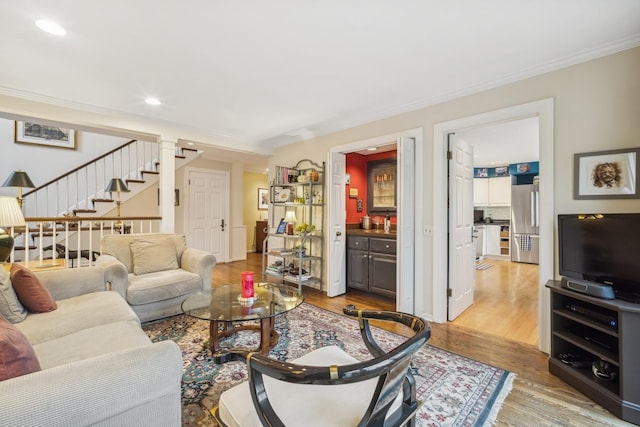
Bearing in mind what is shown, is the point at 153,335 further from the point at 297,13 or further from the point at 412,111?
the point at 412,111

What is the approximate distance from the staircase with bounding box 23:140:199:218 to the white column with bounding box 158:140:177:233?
1.42 m

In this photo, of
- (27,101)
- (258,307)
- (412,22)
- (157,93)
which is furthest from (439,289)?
(27,101)

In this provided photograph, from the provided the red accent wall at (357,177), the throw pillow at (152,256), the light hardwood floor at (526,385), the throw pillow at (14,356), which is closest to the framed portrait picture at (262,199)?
the red accent wall at (357,177)

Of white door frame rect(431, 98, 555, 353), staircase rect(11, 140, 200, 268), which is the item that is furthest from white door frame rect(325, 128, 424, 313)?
staircase rect(11, 140, 200, 268)

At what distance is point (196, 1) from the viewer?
1.74m

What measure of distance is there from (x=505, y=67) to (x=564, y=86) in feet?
1.52

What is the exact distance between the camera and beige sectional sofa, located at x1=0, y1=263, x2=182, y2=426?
2.91 feet

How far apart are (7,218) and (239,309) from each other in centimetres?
198

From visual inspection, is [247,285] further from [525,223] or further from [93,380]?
[525,223]

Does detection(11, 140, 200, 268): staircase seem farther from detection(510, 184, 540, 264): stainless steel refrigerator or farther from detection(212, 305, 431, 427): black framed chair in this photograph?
detection(510, 184, 540, 264): stainless steel refrigerator

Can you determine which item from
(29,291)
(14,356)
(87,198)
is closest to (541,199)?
(14,356)

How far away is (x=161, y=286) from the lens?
115 inches

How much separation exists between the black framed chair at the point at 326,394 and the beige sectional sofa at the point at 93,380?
23cm

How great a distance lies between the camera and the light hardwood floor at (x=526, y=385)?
1.66 metres
